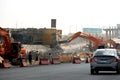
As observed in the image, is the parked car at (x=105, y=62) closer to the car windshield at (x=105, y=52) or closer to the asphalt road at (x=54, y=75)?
the car windshield at (x=105, y=52)

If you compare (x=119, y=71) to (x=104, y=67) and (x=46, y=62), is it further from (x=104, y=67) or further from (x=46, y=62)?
(x=46, y=62)

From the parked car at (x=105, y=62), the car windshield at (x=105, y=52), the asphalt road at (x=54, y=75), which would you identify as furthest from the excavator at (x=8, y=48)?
the parked car at (x=105, y=62)

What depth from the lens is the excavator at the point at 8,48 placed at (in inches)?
1780

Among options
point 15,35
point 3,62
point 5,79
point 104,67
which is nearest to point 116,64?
point 104,67

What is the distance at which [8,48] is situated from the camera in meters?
46.6

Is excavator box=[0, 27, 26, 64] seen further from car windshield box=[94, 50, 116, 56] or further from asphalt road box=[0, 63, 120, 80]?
car windshield box=[94, 50, 116, 56]

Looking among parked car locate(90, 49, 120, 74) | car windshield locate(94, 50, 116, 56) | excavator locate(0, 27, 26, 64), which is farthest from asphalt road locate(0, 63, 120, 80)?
excavator locate(0, 27, 26, 64)

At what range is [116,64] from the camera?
28969 millimetres

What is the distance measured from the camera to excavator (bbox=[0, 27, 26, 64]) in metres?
45.2

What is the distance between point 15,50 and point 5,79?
24.0 m

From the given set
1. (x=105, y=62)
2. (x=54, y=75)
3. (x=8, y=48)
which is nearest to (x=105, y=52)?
(x=105, y=62)

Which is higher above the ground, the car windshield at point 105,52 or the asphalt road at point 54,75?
the car windshield at point 105,52

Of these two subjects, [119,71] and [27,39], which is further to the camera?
[27,39]

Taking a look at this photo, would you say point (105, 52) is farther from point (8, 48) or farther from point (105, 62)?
point (8, 48)
